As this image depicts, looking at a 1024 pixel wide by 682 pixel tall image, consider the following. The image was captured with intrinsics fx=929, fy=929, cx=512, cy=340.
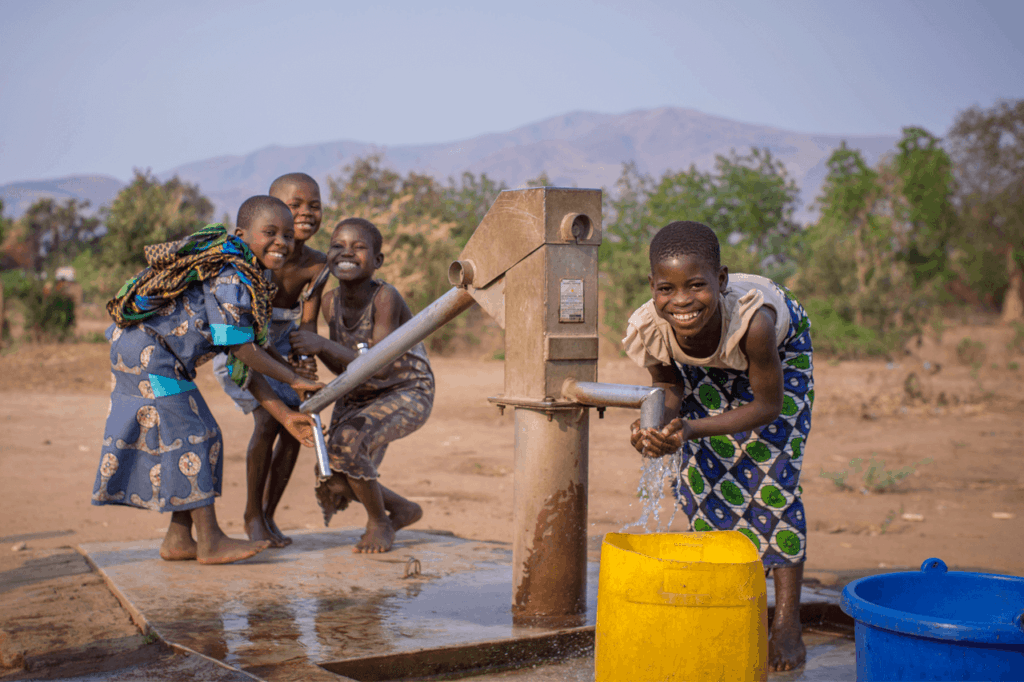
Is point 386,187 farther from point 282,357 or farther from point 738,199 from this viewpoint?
point 282,357

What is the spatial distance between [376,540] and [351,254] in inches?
43.6

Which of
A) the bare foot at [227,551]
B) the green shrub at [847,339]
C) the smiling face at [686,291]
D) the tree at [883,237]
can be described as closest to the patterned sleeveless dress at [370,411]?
the bare foot at [227,551]

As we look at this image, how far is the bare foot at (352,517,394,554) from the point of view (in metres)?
3.51

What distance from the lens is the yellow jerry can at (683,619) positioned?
5.77 feet

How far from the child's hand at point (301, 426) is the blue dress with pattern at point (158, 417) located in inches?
12.5

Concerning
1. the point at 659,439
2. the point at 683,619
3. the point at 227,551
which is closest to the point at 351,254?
the point at 227,551

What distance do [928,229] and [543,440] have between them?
575 inches

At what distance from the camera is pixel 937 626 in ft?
5.58

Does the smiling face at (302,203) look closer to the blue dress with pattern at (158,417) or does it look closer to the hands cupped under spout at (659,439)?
the blue dress with pattern at (158,417)

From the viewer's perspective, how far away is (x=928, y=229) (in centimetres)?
1532

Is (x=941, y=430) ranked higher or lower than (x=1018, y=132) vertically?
lower

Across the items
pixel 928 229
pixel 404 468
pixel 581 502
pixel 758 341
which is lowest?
pixel 404 468

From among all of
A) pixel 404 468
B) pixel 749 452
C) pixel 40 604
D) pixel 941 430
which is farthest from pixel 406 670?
pixel 941 430

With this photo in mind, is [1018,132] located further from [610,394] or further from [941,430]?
[610,394]
